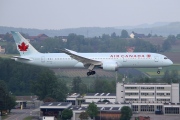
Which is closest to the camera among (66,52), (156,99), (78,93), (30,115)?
(66,52)

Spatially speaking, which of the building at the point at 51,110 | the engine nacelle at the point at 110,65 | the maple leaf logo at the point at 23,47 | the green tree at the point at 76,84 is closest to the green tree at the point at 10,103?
the building at the point at 51,110

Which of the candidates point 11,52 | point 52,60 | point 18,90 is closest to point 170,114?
point 52,60

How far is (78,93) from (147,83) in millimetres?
16397

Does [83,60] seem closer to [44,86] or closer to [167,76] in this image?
[44,86]

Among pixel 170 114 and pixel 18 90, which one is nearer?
pixel 170 114

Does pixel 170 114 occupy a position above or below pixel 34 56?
below

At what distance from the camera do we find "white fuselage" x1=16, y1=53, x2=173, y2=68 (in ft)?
265

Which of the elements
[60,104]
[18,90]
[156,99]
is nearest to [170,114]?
[156,99]

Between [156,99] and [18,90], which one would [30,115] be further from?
[18,90]

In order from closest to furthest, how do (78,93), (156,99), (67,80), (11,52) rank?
(156,99), (78,93), (67,80), (11,52)

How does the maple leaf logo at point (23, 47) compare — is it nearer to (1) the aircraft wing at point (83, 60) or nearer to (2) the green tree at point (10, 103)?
(1) the aircraft wing at point (83, 60)

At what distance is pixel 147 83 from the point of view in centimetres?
11138

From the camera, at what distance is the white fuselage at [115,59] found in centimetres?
8088

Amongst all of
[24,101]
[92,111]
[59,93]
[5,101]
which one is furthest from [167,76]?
[92,111]
